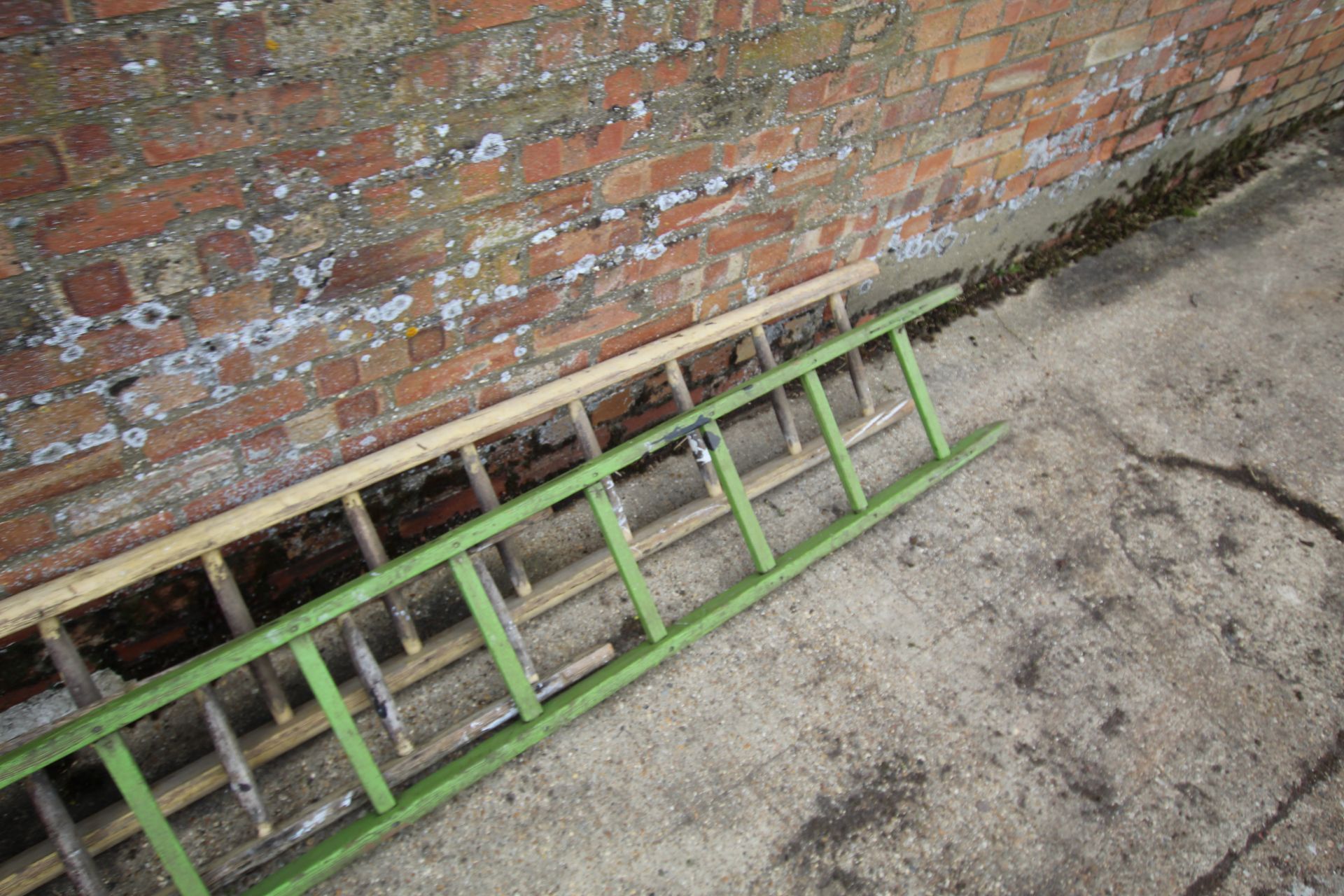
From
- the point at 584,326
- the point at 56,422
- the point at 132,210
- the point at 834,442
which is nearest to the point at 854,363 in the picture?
the point at 834,442

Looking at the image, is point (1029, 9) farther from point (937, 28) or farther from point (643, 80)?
point (643, 80)

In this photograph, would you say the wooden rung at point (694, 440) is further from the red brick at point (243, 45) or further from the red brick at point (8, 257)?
the red brick at point (8, 257)

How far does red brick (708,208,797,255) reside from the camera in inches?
81.9

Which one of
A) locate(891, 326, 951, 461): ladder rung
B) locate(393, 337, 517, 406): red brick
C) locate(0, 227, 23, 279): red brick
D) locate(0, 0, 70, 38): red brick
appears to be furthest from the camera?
locate(891, 326, 951, 461): ladder rung

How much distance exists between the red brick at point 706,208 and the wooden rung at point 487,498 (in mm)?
692

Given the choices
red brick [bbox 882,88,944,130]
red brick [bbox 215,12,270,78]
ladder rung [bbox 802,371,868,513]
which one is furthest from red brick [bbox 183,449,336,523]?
red brick [bbox 882,88,944,130]

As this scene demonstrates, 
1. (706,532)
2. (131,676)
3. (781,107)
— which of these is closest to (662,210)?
(781,107)

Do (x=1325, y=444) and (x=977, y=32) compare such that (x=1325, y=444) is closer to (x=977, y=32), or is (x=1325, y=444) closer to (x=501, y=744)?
(x=977, y=32)

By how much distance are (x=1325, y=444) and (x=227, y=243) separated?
10.2 feet

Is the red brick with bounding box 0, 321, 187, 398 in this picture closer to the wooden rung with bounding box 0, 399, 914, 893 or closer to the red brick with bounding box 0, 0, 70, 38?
the red brick with bounding box 0, 0, 70, 38

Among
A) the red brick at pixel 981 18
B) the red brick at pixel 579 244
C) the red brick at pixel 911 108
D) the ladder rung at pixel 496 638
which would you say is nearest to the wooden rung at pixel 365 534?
the ladder rung at pixel 496 638

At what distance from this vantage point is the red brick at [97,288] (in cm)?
127

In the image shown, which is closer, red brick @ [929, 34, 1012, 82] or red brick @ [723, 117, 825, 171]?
red brick @ [723, 117, 825, 171]

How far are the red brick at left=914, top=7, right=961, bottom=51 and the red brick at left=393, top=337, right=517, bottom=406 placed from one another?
1305 mm
